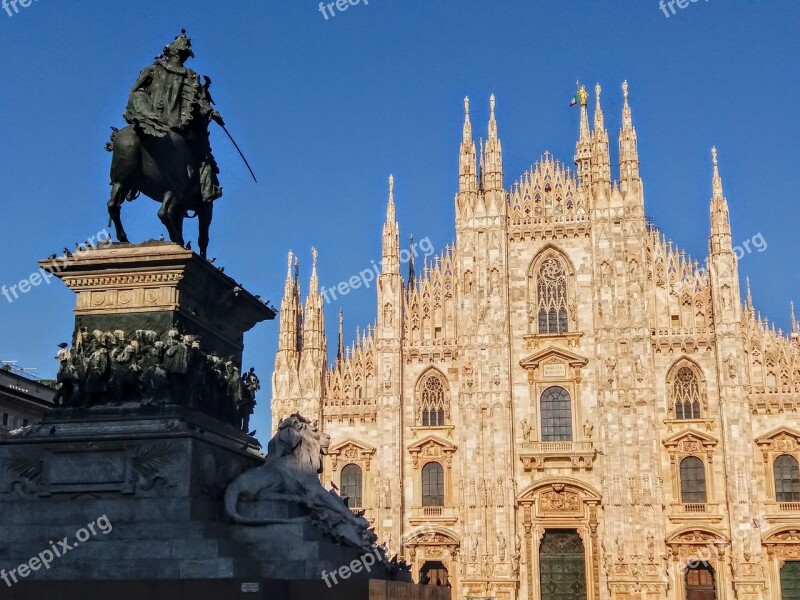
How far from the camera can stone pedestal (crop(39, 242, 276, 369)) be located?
31.5 ft

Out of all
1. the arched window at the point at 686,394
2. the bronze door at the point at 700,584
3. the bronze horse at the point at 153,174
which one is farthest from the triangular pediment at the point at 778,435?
the bronze horse at the point at 153,174

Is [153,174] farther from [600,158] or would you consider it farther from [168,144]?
[600,158]

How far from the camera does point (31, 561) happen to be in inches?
340

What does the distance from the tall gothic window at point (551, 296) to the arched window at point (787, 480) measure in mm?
10121

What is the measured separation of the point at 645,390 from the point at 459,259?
9631mm

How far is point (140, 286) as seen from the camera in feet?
31.8

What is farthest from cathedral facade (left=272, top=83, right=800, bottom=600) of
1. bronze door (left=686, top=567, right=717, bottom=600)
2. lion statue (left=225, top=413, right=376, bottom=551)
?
lion statue (left=225, top=413, right=376, bottom=551)

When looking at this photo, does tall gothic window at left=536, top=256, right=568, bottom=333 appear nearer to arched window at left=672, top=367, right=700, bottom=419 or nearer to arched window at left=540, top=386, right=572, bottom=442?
arched window at left=540, top=386, right=572, bottom=442

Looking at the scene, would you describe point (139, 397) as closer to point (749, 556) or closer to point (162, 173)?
point (162, 173)

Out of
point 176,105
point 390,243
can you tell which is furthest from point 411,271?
point 176,105

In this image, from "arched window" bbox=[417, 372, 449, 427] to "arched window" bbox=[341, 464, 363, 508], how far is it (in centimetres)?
355

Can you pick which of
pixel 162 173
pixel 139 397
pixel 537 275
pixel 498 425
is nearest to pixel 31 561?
pixel 139 397

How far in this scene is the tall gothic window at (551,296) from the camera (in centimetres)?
4353

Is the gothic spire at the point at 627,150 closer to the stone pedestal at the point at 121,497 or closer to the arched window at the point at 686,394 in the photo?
the arched window at the point at 686,394
